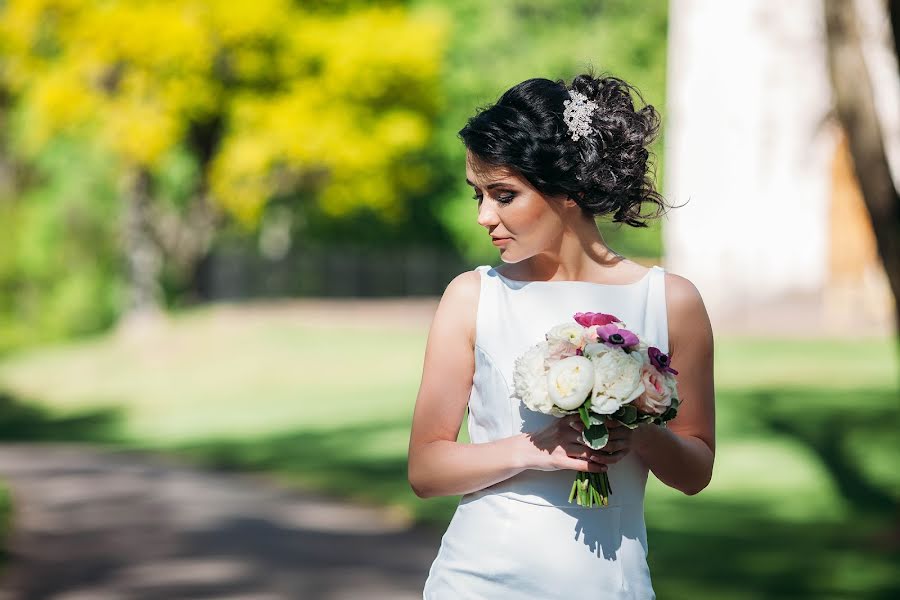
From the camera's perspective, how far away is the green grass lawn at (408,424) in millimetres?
9891

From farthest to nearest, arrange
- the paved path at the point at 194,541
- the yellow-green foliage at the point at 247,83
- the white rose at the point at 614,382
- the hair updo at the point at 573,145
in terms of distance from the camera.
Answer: the yellow-green foliage at the point at 247,83
the paved path at the point at 194,541
the hair updo at the point at 573,145
the white rose at the point at 614,382

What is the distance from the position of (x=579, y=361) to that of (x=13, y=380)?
75.7 feet

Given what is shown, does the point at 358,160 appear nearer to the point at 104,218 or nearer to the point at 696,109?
the point at 696,109

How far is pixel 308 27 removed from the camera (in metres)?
27.0

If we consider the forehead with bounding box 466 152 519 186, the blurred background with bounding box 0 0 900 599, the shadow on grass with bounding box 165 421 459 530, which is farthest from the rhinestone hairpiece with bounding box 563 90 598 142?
the shadow on grass with bounding box 165 421 459 530

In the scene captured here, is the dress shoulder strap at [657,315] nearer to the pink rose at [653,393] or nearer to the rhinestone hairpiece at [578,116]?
the pink rose at [653,393]

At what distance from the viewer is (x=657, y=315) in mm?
2896

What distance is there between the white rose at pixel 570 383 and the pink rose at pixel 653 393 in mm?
108

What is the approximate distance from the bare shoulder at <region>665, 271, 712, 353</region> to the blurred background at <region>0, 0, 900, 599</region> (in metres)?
4.85

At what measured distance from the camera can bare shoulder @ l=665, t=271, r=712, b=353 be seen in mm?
2908

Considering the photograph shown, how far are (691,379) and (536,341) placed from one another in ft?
1.15

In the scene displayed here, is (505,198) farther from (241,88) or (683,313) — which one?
(241,88)

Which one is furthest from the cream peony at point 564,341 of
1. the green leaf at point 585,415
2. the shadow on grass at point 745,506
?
the shadow on grass at point 745,506

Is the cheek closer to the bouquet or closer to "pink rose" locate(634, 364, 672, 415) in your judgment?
the bouquet
